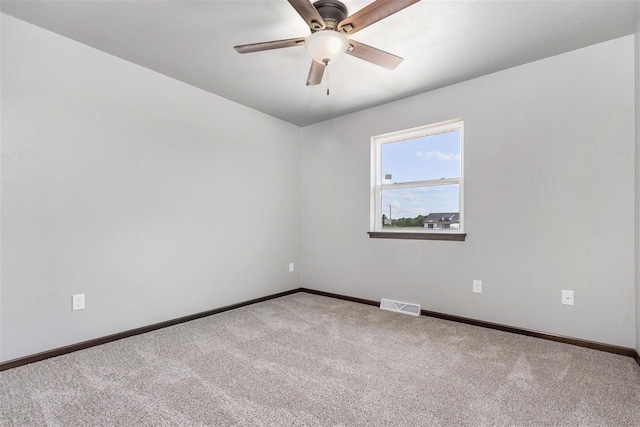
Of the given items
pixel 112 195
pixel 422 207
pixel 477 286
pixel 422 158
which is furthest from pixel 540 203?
pixel 112 195

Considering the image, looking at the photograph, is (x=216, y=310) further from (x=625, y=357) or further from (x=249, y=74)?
(x=625, y=357)

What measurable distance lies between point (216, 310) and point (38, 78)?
242cm

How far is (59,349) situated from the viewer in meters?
2.21

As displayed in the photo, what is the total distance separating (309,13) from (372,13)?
0.34 metres

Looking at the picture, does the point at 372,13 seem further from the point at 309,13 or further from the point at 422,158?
the point at 422,158

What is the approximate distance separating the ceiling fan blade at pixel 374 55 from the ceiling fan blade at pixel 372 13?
0.13m

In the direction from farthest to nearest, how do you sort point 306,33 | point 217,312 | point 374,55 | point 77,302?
1. point 217,312
2. point 77,302
3. point 306,33
4. point 374,55

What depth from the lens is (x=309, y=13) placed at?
1.64m

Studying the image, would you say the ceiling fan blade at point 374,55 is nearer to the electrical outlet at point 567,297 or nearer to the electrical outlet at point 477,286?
the electrical outlet at point 477,286

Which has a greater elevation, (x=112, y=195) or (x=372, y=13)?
(x=372, y=13)

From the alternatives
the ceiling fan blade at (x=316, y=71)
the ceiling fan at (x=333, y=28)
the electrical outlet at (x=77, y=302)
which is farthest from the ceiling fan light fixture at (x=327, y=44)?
the electrical outlet at (x=77, y=302)

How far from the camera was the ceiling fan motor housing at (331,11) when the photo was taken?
1.84m

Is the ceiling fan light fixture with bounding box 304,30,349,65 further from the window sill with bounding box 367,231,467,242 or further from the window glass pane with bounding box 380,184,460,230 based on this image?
the window sill with bounding box 367,231,467,242

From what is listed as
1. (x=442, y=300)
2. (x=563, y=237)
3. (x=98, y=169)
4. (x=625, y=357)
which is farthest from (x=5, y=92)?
(x=625, y=357)
